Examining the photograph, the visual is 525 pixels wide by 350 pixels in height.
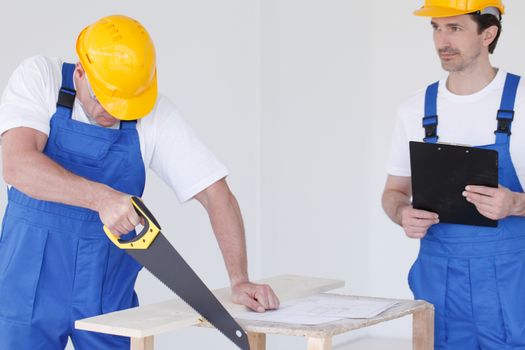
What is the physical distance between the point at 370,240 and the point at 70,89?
4.21m

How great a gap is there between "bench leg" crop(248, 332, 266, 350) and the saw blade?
569 mm

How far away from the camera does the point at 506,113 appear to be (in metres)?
3.08

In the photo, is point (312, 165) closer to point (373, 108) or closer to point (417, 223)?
point (373, 108)

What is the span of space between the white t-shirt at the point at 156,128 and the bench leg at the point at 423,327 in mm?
756

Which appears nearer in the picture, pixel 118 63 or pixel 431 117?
pixel 118 63

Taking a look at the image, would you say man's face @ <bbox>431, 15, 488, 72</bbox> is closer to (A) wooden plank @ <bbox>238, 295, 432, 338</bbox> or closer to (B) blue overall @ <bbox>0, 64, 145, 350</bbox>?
(A) wooden plank @ <bbox>238, 295, 432, 338</bbox>

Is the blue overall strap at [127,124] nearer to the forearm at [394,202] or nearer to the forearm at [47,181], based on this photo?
the forearm at [47,181]

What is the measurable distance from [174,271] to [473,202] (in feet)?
3.57

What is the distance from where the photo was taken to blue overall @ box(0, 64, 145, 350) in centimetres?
264

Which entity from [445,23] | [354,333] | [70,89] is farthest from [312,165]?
[70,89]

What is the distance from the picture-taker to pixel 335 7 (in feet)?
20.2

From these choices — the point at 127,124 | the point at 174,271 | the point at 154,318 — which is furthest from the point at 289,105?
the point at 154,318

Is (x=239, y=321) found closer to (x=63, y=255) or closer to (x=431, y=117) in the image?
(x=63, y=255)

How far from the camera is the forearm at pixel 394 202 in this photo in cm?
333
